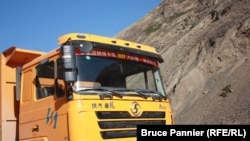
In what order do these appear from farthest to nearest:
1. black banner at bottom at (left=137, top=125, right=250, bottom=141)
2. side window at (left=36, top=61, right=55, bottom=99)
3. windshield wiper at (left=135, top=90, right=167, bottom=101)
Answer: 1. windshield wiper at (left=135, top=90, right=167, bottom=101)
2. side window at (left=36, top=61, right=55, bottom=99)
3. black banner at bottom at (left=137, top=125, right=250, bottom=141)

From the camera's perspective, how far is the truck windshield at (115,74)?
650 centimetres

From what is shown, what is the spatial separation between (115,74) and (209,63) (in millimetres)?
16714

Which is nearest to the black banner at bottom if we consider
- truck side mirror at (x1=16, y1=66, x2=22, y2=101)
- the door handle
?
the door handle

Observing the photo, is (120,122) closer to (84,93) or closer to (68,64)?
(84,93)

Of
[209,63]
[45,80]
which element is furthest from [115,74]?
[209,63]

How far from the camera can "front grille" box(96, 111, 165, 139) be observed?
6.34 metres

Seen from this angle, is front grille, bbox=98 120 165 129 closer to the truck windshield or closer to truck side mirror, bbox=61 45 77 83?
the truck windshield

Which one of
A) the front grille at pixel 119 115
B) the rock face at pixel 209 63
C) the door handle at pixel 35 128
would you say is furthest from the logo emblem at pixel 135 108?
the rock face at pixel 209 63

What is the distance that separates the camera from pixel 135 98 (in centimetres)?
690

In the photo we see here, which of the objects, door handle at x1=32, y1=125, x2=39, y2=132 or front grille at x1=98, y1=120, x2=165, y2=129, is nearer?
front grille at x1=98, y1=120, x2=165, y2=129

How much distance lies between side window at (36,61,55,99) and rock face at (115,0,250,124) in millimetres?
10838

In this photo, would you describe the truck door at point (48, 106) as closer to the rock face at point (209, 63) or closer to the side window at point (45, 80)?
the side window at point (45, 80)

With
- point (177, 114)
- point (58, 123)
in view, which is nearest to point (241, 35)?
point (177, 114)

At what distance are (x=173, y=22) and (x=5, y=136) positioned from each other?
97.2 ft
